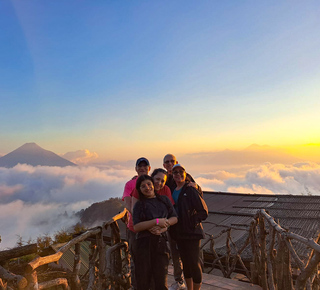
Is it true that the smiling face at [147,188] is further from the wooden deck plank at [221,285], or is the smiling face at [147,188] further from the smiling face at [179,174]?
the wooden deck plank at [221,285]

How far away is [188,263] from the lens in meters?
3.15

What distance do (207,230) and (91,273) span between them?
23.2ft

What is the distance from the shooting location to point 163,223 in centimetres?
283

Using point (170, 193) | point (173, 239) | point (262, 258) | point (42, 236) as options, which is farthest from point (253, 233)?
point (42, 236)

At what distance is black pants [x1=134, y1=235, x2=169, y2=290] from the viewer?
9.21 ft

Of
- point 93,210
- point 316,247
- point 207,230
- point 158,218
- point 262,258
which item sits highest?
point 158,218

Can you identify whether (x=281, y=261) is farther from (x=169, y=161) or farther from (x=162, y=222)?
(x=169, y=161)

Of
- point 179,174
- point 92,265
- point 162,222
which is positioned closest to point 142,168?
point 179,174

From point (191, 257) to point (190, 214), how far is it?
1.68 feet

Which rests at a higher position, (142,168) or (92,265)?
(142,168)

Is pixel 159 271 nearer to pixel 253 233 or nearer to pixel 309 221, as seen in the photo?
pixel 253 233

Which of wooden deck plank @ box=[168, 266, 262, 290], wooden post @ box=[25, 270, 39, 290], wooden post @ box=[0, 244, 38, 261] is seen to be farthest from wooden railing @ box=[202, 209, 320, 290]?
wooden post @ box=[0, 244, 38, 261]

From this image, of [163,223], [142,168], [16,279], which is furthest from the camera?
[142,168]

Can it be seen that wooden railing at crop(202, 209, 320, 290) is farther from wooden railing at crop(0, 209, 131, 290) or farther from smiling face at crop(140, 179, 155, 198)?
wooden railing at crop(0, 209, 131, 290)
